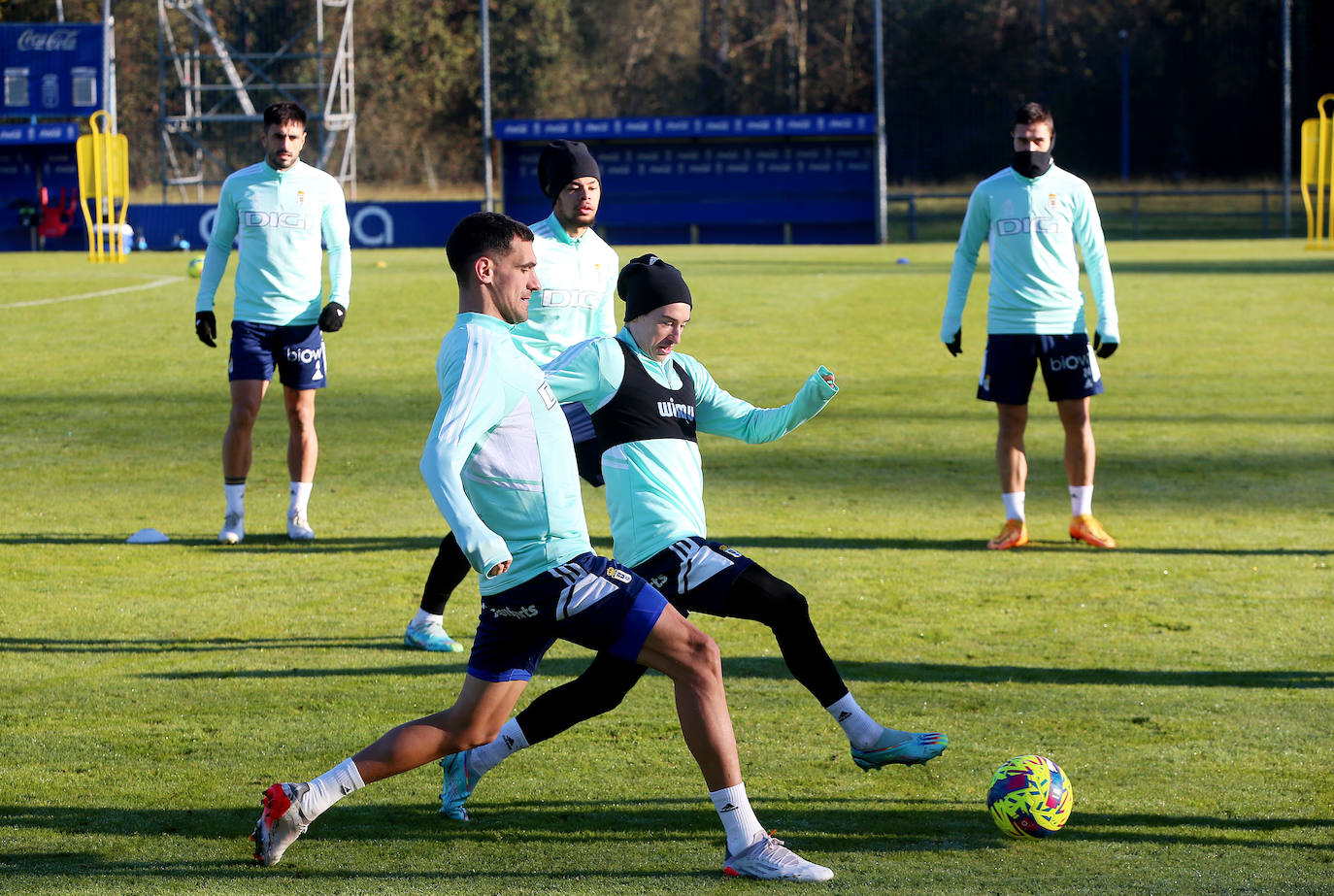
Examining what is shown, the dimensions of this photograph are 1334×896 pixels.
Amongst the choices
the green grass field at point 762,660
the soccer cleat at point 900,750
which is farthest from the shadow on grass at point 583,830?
the soccer cleat at point 900,750

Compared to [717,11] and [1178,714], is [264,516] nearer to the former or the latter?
[1178,714]

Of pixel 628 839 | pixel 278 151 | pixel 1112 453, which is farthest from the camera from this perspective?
pixel 1112 453

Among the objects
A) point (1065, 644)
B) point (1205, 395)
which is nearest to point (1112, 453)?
point (1205, 395)

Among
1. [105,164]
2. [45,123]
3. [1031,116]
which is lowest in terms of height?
[1031,116]

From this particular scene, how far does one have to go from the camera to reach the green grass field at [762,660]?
441 cm

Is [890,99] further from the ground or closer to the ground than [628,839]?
further from the ground

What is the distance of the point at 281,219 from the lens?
28.1 ft

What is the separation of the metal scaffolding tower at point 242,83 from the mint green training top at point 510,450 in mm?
40867

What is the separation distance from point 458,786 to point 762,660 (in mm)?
2059

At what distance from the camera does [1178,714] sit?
565cm

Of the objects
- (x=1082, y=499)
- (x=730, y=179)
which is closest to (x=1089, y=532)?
(x=1082, y=499)

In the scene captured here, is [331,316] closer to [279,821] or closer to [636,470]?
[636,470]

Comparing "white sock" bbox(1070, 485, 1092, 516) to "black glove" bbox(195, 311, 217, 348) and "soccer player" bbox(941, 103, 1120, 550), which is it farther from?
"black glove" bbox(195, 311, 217, 348)

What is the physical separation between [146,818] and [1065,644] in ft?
12.7
